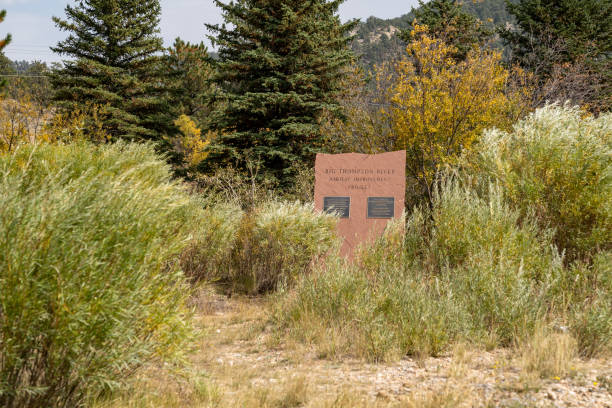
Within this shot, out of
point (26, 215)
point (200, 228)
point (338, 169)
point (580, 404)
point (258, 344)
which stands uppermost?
point (338, 169)

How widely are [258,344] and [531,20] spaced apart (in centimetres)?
2495

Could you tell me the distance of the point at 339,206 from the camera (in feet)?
24.7

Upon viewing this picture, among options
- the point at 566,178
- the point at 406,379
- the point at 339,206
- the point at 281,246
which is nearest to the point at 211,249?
the point at 281,246

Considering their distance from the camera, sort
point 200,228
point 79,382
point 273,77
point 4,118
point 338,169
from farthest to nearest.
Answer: point 273,77, point 4,118, point 338,169, point 200,228, point 79,382

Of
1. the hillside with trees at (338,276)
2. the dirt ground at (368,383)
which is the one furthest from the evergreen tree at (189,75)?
the dirt ground at (368,383)

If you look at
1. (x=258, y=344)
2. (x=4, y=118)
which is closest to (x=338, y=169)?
(x=258, y=344)

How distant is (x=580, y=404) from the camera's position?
287 cm

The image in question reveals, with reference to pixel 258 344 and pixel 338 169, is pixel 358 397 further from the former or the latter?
pixel 338 169

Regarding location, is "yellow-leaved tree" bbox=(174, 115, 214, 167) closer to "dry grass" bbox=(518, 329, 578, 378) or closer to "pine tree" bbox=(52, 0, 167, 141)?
"pine tree" bbox=(52, 0, 167, 141)

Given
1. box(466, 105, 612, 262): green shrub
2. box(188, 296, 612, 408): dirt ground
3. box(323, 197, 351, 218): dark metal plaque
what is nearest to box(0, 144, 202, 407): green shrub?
box(188, 296, 612, 408): dirt ground

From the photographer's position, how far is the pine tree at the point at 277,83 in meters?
15.6

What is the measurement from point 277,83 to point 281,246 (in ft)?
34.4

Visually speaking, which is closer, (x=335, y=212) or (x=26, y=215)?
(x=26, y=215)

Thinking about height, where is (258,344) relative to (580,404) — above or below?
below
